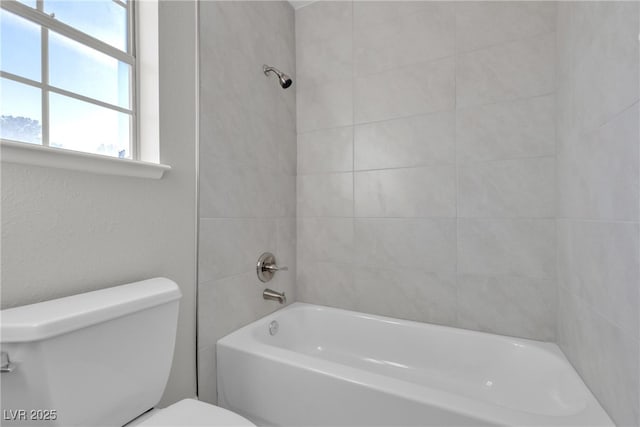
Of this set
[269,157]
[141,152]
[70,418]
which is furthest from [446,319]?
[141,152]

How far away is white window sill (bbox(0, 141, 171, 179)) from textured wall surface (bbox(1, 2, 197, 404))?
3 centimetres

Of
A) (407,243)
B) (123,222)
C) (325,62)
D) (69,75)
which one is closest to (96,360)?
(123,222)

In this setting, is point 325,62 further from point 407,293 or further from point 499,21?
point 407,293

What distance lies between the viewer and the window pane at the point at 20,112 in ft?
2.66

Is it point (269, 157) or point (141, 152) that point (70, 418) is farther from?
point (269, 157)

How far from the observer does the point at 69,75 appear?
95cm

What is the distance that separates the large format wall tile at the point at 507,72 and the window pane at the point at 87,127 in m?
1.58

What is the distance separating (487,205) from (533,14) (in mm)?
927

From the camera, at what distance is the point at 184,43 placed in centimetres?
124

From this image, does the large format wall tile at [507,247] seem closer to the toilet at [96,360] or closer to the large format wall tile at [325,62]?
the large format wall tile at [325,62]

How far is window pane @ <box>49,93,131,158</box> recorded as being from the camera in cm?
91

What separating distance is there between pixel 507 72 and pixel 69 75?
1.83m

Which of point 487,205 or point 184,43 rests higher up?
point 184,43

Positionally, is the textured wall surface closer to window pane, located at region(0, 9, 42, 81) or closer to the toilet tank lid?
the toilet tank lid
